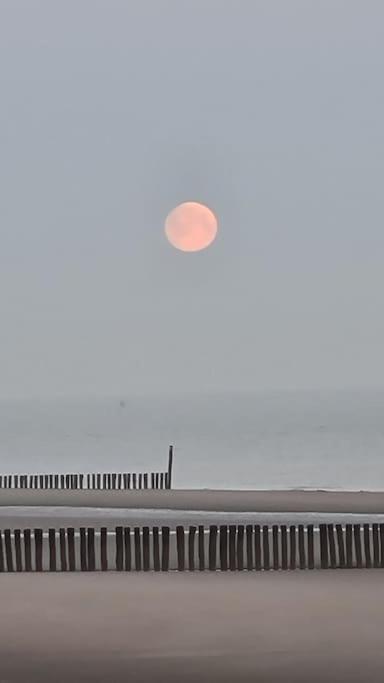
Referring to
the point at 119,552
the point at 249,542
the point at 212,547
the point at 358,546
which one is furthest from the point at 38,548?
the point at 358,546

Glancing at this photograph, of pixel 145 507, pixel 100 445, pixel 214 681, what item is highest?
pixel 100 445

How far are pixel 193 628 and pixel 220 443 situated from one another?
54155 millimetres

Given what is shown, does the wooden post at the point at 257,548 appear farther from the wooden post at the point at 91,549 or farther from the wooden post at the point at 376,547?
the wooden post at the point at 91,549

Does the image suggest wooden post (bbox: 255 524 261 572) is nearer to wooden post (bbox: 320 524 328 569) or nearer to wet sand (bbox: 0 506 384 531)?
wooden post (bbox: 320 524 328 569)

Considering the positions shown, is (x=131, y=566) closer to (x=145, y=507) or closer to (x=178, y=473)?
(x=145, y=507)

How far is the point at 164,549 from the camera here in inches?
393

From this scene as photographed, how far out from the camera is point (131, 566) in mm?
10148

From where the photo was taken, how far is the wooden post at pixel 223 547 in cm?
1004

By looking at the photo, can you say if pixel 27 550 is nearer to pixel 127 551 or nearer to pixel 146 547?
pixel 127 551

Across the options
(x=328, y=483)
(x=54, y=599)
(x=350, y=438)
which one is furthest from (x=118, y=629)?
(x=350, y=438)

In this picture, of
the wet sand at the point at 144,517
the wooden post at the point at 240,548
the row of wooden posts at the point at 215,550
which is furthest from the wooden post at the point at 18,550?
the wet sand at the point at 144,517

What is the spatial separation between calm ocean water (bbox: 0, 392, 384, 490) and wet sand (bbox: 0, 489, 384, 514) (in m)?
14.4

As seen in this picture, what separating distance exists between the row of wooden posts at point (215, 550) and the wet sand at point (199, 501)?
8442 millimetres

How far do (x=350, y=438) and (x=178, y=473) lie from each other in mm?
19380
